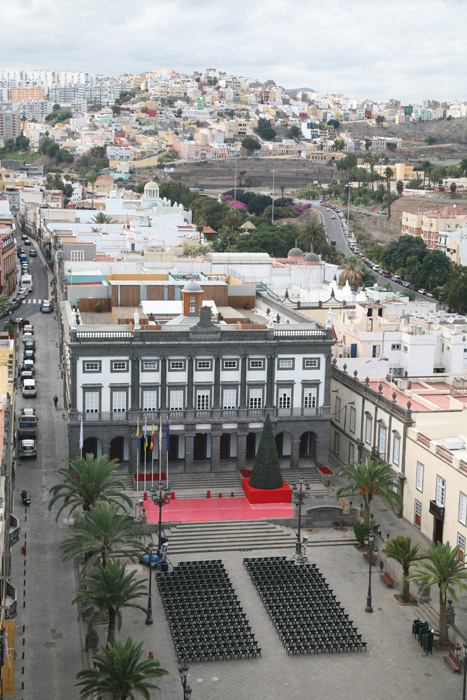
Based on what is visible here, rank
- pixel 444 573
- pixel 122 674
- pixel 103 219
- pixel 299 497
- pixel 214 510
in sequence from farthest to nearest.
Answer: pixel 103 219 → pixel 214 510 → pixel 299 497 → pixel 444 573 → pixel 122 674

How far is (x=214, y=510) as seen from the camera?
58.3 m

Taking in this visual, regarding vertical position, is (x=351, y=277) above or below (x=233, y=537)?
above

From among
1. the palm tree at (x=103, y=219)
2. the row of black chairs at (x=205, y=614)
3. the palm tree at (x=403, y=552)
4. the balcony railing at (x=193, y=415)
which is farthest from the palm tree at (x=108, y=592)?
the palm tree at (x=103, y=219)

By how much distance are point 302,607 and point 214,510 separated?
40.3 feet

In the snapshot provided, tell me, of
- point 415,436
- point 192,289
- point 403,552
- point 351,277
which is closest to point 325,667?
point 403,552

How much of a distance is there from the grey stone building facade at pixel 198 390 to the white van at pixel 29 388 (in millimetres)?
17858

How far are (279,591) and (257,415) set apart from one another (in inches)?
710

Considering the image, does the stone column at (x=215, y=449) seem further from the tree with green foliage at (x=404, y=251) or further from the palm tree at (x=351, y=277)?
the tree with green foliage at (x=404, y=251)

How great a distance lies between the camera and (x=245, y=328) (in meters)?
66.1

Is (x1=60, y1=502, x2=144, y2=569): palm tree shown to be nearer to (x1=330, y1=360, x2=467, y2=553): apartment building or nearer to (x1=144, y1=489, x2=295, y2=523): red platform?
(x1=144, y1=489, x2=295, y2=523): red platform

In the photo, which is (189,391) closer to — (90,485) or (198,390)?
(198,390)

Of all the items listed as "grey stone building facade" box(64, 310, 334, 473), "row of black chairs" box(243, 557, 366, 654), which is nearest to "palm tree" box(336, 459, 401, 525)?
"row of black chairs" box(243, 557, 366, 654)

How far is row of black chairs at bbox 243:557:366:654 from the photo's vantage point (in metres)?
43.7

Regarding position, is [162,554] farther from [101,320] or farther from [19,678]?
[101,320]
